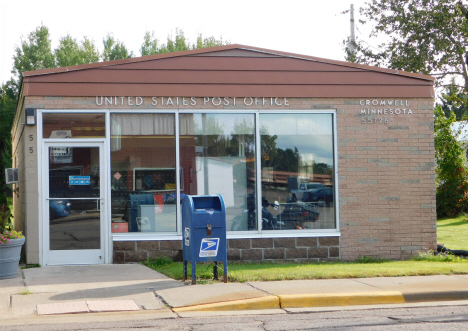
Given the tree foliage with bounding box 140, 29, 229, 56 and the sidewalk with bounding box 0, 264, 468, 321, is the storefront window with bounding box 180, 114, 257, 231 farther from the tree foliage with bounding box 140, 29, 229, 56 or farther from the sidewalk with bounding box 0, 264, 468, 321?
the tree foliage with bounding box 140, 29, 229, 56

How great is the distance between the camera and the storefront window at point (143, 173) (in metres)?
10.4

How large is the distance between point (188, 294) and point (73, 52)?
131 ft

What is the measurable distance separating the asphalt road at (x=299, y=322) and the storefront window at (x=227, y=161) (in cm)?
414

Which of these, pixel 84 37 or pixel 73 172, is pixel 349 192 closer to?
pixel 73 172

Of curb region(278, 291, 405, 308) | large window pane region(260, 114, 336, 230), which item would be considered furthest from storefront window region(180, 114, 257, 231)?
curb region(278, 291, 405, 308)

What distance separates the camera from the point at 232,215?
10.8 meters

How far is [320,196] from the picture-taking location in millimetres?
10969

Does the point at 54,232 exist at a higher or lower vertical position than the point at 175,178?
lower

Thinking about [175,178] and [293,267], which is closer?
[293,267]

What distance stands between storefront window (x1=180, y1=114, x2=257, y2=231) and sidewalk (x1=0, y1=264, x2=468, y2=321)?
2.37 m

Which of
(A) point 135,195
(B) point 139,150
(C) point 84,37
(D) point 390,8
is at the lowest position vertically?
(A) point 135,195

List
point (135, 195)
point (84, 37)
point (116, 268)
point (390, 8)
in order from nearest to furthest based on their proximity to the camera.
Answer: point (116, 268) → point (135, 195) → point (390, 8) → point (84, 37)

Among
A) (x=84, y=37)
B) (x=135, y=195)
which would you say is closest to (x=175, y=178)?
(x=135, y=195)

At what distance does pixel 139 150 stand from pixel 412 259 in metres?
5.85
